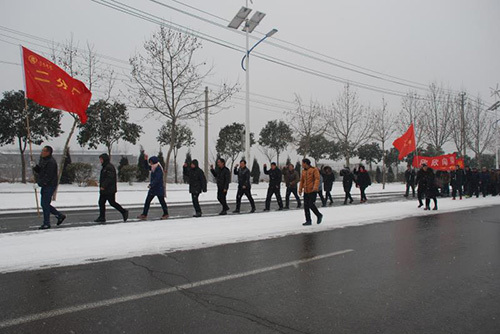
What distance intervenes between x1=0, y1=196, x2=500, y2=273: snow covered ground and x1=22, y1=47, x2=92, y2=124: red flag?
4.55m

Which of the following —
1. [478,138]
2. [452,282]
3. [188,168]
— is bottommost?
[452,282]

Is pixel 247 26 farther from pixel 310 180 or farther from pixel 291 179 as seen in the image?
pixel 310 180

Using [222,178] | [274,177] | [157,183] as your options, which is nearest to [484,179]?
[274,177]

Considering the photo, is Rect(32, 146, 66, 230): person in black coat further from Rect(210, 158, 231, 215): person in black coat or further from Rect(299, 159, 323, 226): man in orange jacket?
Rect(299, 159, 323, 226): man in orange jacket

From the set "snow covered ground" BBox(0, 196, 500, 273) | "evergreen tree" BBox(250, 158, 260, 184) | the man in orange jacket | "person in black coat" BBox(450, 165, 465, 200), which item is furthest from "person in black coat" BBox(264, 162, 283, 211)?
"evergreen tree" BBox(250, 158, 260, 184)

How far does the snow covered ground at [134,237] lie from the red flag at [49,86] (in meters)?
4.55

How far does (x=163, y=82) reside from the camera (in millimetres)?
19984

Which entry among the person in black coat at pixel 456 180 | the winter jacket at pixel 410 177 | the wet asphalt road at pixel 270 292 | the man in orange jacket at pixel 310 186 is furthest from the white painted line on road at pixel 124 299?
the winter jacket at pixel 410 177

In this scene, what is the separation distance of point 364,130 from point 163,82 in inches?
812

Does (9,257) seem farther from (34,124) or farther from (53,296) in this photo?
(34,124)

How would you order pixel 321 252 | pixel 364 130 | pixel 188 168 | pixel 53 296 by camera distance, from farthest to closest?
pixel 364 130
pixel 188 168
pixel 321 252
pixel 53 296

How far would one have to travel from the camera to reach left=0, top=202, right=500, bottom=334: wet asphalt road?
10.2 ft

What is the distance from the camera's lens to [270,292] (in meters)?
3.97

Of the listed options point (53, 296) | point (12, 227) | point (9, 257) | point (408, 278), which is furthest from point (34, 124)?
point (408, 278)
